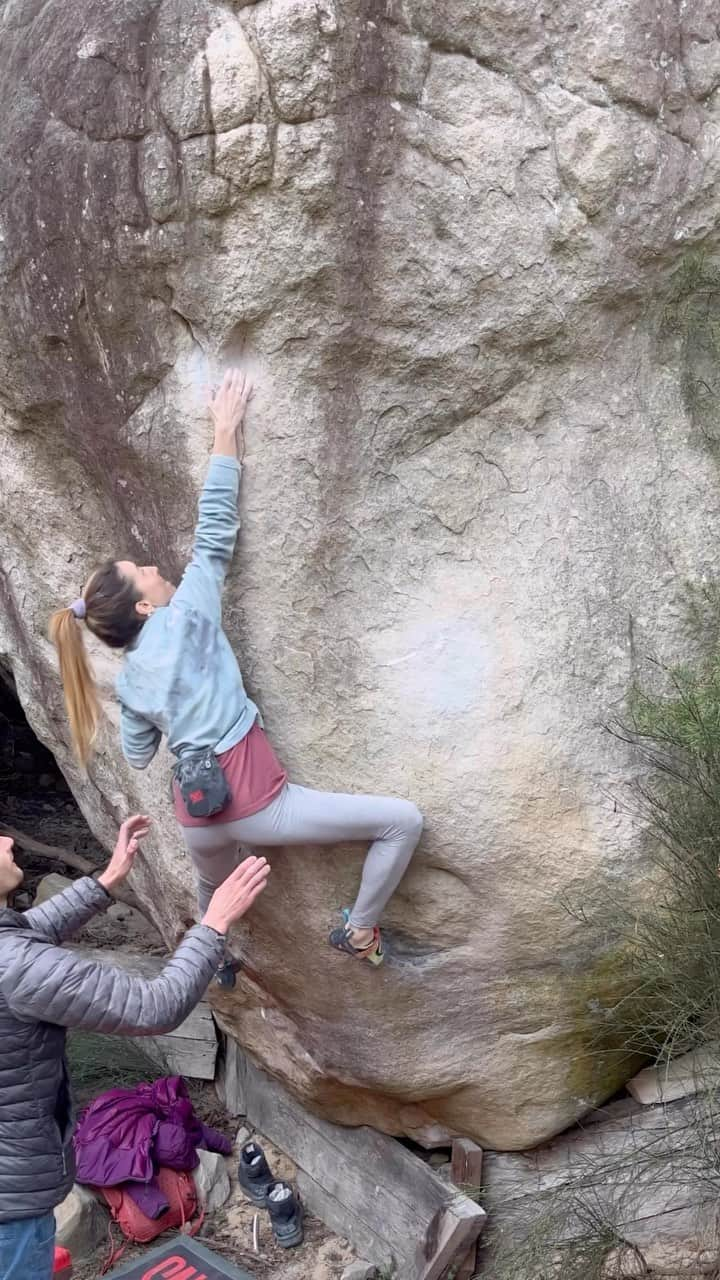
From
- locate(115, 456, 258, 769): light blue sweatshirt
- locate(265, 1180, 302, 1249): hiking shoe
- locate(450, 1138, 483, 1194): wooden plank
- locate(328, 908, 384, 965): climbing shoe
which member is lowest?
locate(265, 1180, 302, 1249): hiking shoe

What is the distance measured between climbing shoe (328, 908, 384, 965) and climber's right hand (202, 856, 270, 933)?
1.31ft

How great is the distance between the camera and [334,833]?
8.59 feet

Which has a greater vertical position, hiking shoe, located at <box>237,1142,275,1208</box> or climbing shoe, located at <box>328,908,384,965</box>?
climbing shoe, located at <box>328,908,384,965</box>

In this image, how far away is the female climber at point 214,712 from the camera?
8.33 feet

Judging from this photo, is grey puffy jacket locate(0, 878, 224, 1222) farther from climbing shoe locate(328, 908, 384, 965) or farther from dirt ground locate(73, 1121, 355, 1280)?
dirt ground locate(73, 1121, 355, 1280)

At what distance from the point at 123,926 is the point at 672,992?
304cm

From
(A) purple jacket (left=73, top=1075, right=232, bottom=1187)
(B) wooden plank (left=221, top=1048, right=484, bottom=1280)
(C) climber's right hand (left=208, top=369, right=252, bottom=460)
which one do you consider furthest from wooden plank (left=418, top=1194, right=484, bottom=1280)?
(C) climber's right hand (left=208, top=369, right=252, bottom=460)

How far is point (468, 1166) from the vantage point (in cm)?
318

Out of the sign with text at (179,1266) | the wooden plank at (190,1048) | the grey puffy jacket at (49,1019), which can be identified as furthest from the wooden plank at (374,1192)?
the grey puffy jacket at (49,1019)

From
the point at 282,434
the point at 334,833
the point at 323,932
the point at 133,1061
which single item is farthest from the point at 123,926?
the point at 282,434

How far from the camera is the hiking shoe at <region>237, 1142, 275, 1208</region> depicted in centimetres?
363

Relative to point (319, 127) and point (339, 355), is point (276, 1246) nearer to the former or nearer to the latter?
point (339, 355)

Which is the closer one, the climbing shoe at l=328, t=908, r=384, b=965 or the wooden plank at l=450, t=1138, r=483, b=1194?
the climbing shoe at l=328, t=908, r=384, b=965

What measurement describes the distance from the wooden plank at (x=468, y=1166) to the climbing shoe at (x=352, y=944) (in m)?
0.76
